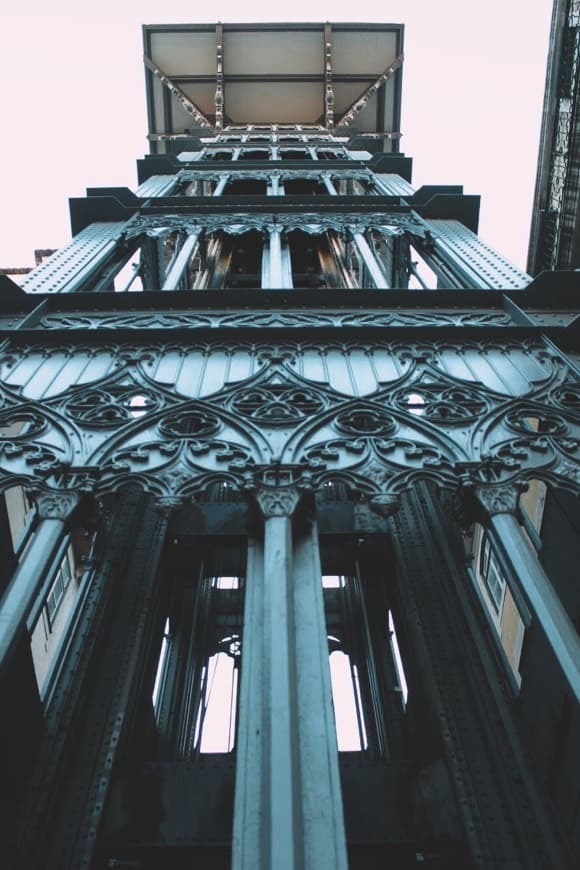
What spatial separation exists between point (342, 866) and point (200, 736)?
16.2ft

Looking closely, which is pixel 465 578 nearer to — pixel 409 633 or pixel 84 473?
pixel 409 633

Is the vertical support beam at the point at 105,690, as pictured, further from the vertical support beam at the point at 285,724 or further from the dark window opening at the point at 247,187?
the dark window opening at the point at 247,187

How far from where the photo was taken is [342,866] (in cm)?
384

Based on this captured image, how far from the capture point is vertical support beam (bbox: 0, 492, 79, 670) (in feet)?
16.2

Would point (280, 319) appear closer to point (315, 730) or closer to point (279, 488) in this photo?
point (279, 488)

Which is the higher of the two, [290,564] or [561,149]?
[561,149]

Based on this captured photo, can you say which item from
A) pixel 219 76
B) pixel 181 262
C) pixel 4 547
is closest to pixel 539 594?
pixel 4 547

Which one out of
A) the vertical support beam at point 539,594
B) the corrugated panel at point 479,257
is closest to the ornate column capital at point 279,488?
the vertical support beam at point 539,594

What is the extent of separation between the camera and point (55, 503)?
6.05 meters

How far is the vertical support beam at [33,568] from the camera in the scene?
16.2 feet

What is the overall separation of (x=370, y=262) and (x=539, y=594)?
7250mm

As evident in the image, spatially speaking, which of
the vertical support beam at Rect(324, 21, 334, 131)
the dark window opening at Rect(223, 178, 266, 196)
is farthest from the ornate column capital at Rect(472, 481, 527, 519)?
the vertical support beam at Rect(324, 21, 334, 131)

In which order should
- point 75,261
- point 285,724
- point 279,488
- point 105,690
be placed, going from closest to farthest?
point 285,724 → point 279,488 → point 105,690 → point 75,261

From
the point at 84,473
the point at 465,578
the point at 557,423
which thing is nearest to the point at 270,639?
the point at 84,473
